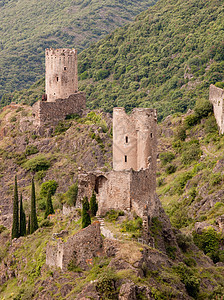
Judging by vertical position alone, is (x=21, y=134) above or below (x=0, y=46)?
below

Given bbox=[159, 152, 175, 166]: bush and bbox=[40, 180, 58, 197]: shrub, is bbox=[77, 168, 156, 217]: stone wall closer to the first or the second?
bbox=[40, 180, 58, 197]: shrub

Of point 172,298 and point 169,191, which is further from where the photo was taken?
point 169,191

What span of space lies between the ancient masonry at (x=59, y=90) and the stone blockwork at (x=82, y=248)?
3873cm

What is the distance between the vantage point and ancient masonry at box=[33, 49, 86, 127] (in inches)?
3312

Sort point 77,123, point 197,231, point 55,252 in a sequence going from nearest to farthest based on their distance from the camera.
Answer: point 55,252
point 197,231
point 77,123

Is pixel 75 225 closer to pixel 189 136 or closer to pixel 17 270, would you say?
pixel 17 270

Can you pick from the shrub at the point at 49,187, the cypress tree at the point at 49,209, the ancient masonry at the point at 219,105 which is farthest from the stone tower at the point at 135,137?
the ancient masonry at the point at 219,105

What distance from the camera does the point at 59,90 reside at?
84.5 metres

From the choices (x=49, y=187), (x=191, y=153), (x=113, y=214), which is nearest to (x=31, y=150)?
(x=49, y=187)

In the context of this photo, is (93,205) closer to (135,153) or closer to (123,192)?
(123,192)

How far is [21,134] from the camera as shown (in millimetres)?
86750

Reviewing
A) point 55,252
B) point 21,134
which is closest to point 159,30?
point 21,134

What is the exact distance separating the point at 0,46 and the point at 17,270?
145428 millimetres

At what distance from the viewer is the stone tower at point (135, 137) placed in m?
53.0
